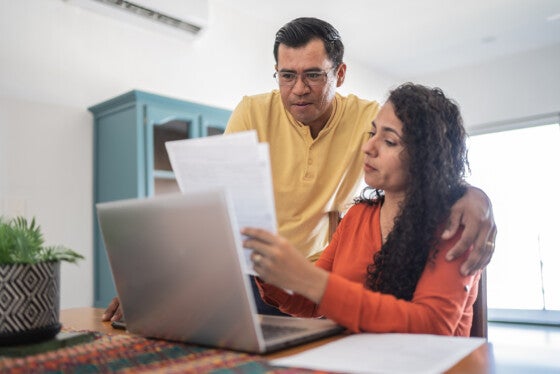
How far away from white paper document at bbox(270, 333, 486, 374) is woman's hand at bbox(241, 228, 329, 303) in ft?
0.32

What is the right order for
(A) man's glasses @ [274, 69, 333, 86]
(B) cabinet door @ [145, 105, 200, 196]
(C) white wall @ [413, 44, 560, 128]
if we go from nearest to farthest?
(A) man's glasses @ [274, 69, 333, 86] < (B) cabinet door @ [145, 105, 200, 196] < (C) white wall @ [413, 44, 560, 128]

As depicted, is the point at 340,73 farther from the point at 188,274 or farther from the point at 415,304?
the point at 188,274

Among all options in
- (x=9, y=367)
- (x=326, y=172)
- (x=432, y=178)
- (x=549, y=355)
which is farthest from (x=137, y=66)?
(x=549, y=355)

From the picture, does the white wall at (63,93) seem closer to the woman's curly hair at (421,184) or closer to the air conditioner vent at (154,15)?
the air conditioner vent at (154,15)

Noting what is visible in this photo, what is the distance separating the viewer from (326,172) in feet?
5.92

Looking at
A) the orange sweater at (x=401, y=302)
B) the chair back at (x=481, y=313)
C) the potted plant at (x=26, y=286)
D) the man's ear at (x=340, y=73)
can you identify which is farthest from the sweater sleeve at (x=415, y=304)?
the man's ear at (x=340, y=73)

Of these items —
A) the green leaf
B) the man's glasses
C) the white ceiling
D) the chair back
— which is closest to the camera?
the green leaf

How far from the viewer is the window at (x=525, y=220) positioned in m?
5.15

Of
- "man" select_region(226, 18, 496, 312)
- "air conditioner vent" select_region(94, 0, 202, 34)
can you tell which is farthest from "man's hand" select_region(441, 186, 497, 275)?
"air conditioner vent" select_region(94, 0, 202, 34)

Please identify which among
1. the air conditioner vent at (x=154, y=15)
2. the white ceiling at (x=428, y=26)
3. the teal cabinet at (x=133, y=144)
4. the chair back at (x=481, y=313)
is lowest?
the chair back at (x=481, y=313)

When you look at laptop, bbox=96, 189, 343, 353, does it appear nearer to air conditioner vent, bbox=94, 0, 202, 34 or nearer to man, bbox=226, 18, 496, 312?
man, bbox=226, 18, 496, 312

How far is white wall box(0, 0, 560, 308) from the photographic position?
2.82 metres

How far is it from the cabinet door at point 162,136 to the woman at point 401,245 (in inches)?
70.3

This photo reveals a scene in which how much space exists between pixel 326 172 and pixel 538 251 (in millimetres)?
4222
